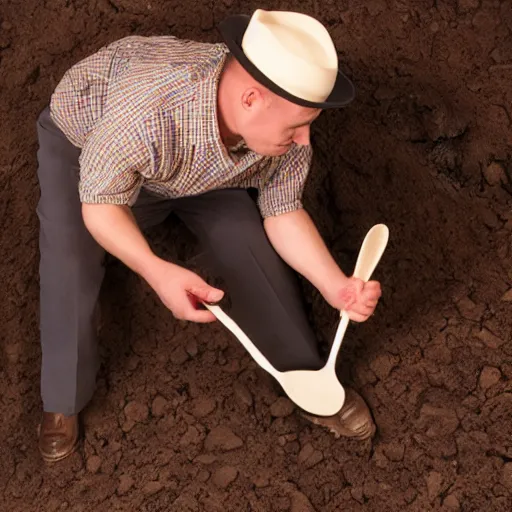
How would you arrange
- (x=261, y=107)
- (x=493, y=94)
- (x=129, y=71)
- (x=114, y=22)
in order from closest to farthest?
(x=261, y=107) → (x=129, y=71) → (x=493, y=94) → (x=114, y=22)

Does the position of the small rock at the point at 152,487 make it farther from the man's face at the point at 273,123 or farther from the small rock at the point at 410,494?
the man's face at the point at 273,123

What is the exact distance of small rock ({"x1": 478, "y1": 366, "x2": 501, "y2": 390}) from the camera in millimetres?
1611

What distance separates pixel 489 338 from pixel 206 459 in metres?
Answer: 0.60

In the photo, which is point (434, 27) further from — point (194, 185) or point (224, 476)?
point (224, 476)

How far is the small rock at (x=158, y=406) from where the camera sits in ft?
5.52

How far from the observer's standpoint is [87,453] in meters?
1.65

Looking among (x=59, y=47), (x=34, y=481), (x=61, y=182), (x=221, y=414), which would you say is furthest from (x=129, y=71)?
(x=34, y=481)

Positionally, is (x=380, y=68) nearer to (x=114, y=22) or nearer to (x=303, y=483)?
(x=114, y=22)

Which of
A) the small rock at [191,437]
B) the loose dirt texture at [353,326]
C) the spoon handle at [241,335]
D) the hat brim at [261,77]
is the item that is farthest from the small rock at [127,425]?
the hat brim at [261,77]

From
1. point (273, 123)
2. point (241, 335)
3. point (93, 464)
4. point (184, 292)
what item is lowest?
point (93, 464)

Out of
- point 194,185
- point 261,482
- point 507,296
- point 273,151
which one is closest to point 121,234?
point 194,185

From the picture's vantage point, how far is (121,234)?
1.39m

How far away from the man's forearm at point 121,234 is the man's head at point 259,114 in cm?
23

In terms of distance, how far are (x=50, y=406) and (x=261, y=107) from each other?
75cm
